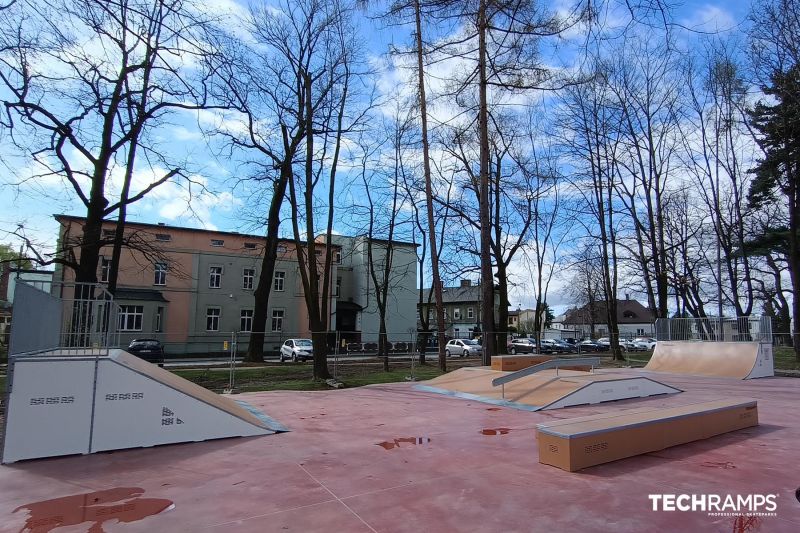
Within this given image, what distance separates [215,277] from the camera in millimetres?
48250

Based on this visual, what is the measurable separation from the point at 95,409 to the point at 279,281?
1787 inches

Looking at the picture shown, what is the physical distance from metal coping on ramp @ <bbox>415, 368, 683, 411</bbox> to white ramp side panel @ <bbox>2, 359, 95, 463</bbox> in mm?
8610

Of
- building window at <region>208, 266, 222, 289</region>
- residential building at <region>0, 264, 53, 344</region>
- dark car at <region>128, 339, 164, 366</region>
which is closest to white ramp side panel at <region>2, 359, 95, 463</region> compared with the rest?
residential building at <region>0, 264, 53, 344</region>

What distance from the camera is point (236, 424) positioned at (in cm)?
831

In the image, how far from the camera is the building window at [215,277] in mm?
47938

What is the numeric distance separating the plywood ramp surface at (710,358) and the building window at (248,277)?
38073 millimetres

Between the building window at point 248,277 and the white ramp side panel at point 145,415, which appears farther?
the building window at point 248,277

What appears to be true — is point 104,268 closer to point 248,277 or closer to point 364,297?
point 248,277

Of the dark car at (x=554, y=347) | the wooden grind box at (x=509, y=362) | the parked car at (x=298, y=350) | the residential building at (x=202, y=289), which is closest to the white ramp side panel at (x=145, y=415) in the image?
the wooden grind box at (x=509, y=362)

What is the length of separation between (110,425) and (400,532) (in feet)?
17.9

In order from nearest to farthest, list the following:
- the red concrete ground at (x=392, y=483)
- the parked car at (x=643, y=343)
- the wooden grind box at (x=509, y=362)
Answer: the red concrete ground at (x=392, y=483), the wooden grind box at (x=509, y=362), the parked car at (x=643, y=343)

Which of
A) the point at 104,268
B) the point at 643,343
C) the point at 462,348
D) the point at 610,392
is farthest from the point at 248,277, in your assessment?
the point at 643,343

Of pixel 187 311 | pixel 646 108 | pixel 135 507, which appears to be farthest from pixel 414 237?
pixel 135 507

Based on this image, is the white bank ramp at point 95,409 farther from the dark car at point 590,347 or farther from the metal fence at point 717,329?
the dark car at point 590,347
